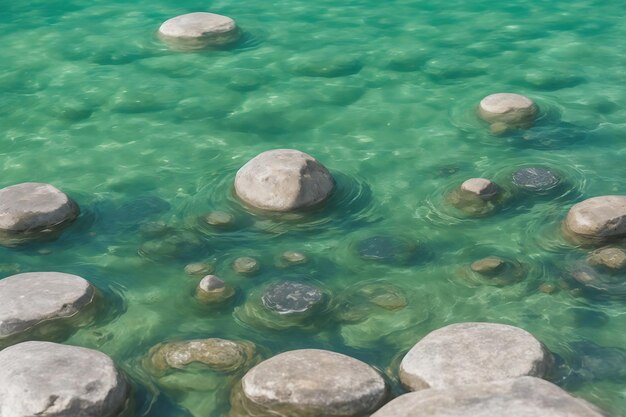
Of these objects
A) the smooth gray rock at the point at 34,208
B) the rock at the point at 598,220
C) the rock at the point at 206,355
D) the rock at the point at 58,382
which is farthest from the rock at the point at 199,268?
the rock at the point at 598,220

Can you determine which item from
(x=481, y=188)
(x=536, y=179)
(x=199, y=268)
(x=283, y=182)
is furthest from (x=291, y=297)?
(x=536, y=179)

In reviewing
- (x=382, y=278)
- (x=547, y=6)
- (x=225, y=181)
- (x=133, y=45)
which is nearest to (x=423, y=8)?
(x=547, y=6)

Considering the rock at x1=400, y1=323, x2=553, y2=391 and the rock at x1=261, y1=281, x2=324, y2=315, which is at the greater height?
the rock at x1=400, y1=323, x2=553, y2=391

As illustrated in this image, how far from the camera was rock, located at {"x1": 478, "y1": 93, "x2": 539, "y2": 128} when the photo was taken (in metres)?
9.76

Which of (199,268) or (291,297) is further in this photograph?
(199,268)

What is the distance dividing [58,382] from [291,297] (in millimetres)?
1992

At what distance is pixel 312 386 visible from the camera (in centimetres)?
575

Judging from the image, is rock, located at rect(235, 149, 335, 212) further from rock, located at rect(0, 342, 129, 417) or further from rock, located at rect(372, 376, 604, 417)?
rock, located at rect(372, 376, 604, 417)

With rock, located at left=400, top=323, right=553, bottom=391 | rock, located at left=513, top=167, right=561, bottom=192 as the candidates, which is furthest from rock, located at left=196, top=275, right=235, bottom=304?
rock, located at left=513, top=167, right=561, bottom=192

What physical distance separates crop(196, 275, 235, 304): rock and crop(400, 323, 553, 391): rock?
1580mm

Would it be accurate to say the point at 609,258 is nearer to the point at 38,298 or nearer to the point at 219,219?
the point at 219,219

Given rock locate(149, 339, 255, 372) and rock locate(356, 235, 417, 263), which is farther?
rock locate(356, 235, 417, 263)

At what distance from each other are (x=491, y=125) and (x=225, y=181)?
2745mm

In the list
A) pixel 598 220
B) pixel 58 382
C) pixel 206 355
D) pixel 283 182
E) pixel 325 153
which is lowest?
pixel 325 153
